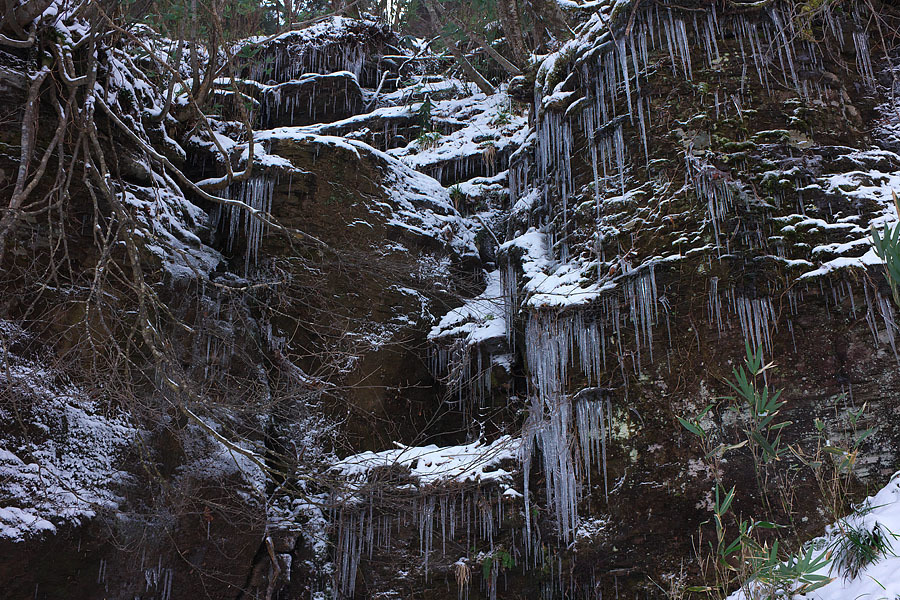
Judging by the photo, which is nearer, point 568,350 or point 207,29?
point 568,350

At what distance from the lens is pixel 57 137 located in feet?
17.7

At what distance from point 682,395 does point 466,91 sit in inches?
340

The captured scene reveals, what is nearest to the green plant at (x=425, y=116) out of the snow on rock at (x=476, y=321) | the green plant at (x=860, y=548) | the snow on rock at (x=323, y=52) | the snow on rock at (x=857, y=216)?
the snow on rock at (x=323, y=52)

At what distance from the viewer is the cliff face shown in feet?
17.9

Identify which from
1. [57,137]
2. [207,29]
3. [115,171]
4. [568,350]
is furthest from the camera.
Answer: [207,29]

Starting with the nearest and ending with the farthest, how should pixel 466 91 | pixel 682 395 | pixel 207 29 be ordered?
pixel 682 395 → pixel 207 29 → pixel 466 91

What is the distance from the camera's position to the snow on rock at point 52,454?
17.9 feet

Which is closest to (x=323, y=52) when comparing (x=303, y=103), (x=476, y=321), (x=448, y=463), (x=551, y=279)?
(x=303, y=103)

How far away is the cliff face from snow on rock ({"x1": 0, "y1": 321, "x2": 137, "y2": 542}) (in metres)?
0.02

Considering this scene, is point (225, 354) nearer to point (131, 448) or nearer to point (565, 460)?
point (131, 448)

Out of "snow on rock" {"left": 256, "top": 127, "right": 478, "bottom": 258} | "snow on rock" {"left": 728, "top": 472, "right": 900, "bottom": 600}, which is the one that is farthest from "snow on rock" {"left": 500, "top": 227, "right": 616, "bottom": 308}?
"snow on rock" {"left": 728, "top": 472, "right": 900, "bottom": 600}

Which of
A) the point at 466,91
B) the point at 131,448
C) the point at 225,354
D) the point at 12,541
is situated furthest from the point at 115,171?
the point at 466,91

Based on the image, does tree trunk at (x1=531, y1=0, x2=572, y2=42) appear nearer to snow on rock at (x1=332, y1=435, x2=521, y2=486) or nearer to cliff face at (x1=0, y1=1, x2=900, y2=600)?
cliff face at (x1=0, y1=1, x2=900, y2=600)

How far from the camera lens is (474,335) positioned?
25.3 ft
